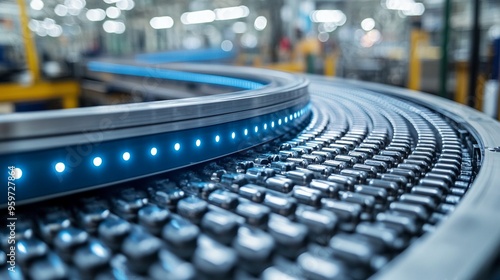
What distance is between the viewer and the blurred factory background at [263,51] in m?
4.34

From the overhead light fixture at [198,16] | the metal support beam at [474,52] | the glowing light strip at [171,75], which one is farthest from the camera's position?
the overhead light fixture at [198,16]

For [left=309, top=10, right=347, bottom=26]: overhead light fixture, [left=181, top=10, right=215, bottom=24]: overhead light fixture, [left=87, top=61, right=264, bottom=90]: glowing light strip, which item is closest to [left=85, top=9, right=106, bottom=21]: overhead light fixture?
[left=181, top=10, right=215, bottom=24]: overhead light fixture

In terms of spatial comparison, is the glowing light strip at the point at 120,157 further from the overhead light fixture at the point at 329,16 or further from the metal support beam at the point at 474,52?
the overhead light fixture at the point at 329,16

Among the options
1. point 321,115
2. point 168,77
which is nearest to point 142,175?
point 321,115

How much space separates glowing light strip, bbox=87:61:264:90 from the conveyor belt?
3.76 feet

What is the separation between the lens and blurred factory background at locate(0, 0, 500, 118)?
171 inches

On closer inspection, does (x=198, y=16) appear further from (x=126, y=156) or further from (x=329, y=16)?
(x=126, y=156)

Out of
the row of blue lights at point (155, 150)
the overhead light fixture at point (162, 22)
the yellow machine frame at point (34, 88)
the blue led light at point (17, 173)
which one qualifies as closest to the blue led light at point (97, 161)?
the row of blue lights at point (155, 150)

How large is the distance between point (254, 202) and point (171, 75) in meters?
3.03

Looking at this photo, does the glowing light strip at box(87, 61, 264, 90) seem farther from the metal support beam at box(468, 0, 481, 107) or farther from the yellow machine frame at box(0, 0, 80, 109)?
the metal support beam at box(468, 0, 481, 107)

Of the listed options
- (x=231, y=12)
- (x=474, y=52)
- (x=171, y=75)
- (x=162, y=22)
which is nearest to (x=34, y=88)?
(x=171, y=75)

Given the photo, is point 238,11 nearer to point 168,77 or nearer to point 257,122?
point 168,77

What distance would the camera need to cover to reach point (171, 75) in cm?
368

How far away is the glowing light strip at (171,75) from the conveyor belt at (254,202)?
115cm
